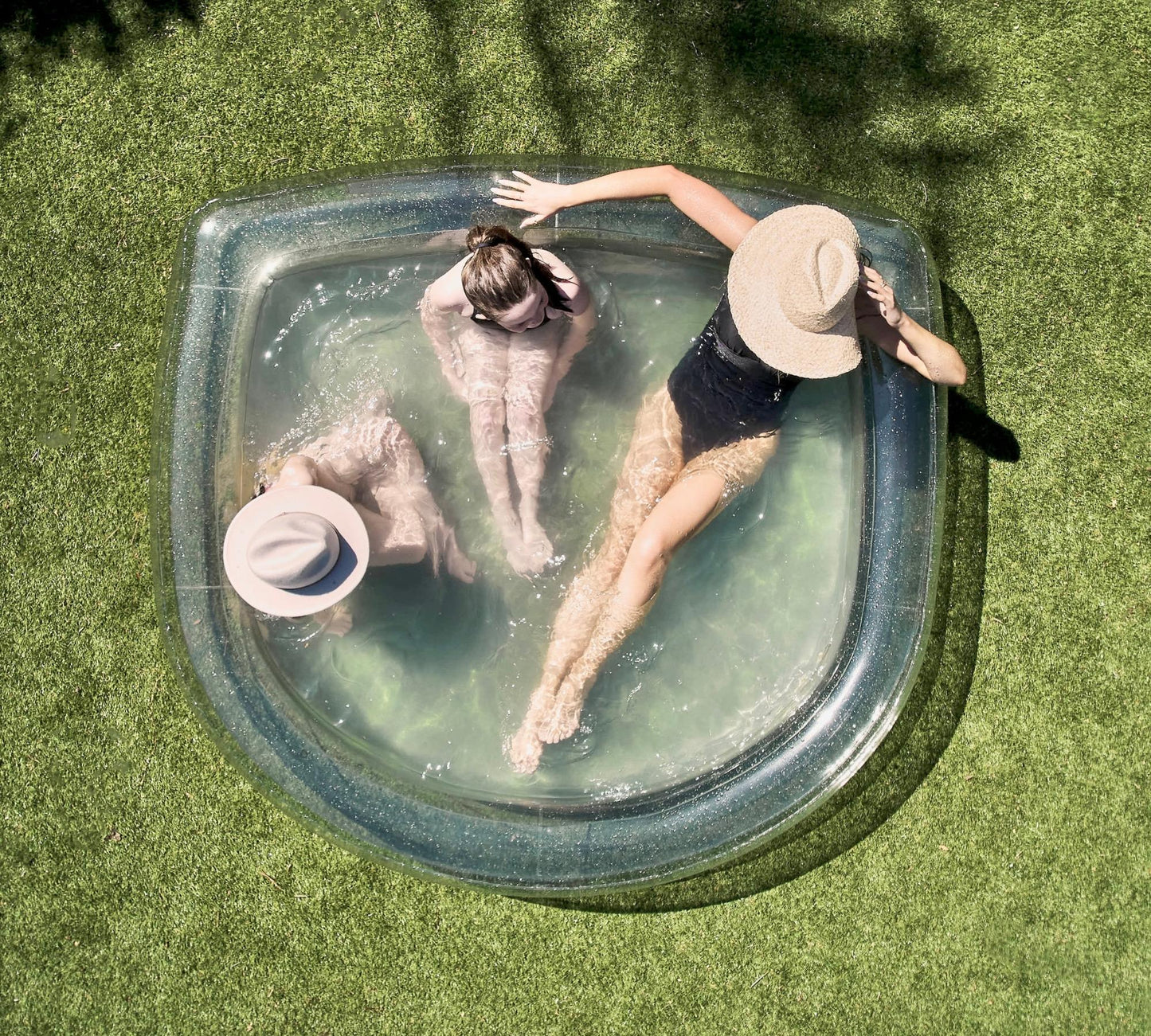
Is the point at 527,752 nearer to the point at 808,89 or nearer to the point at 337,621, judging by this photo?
the point at 337,621

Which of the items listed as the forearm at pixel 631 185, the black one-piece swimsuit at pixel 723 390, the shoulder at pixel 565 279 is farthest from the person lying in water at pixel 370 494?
the forearm at pixel 631 185

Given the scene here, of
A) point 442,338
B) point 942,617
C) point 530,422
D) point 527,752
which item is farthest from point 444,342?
point 942,617

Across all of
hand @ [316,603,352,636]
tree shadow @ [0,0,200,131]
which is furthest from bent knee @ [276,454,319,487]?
tree shadow @ [0,0,200,131]

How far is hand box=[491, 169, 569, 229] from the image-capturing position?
9.54 ft

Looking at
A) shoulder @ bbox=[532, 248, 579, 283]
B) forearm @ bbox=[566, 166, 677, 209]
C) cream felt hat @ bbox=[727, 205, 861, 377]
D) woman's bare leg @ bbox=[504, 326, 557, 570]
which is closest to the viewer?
cream felt hat @ bbox=[727, 205, 861, 377]

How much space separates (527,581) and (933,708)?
5.27ft

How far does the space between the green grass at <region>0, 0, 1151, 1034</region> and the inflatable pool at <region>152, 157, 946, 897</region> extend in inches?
12.4

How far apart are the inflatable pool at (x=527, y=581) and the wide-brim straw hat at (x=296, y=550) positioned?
1.04 feet

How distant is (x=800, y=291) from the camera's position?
7.66 feet

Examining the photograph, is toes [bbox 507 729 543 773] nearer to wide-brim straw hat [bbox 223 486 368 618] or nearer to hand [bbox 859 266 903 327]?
wide-brim straw hat [bbox 223 486 368 618]

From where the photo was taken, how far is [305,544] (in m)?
2.47

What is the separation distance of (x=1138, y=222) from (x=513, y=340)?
2.46m

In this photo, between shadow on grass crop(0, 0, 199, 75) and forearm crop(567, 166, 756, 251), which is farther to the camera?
shadow on grass crop(0, 0, 199, 75)

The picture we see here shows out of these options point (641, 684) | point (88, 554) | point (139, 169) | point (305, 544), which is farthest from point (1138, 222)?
point (88, 554)
